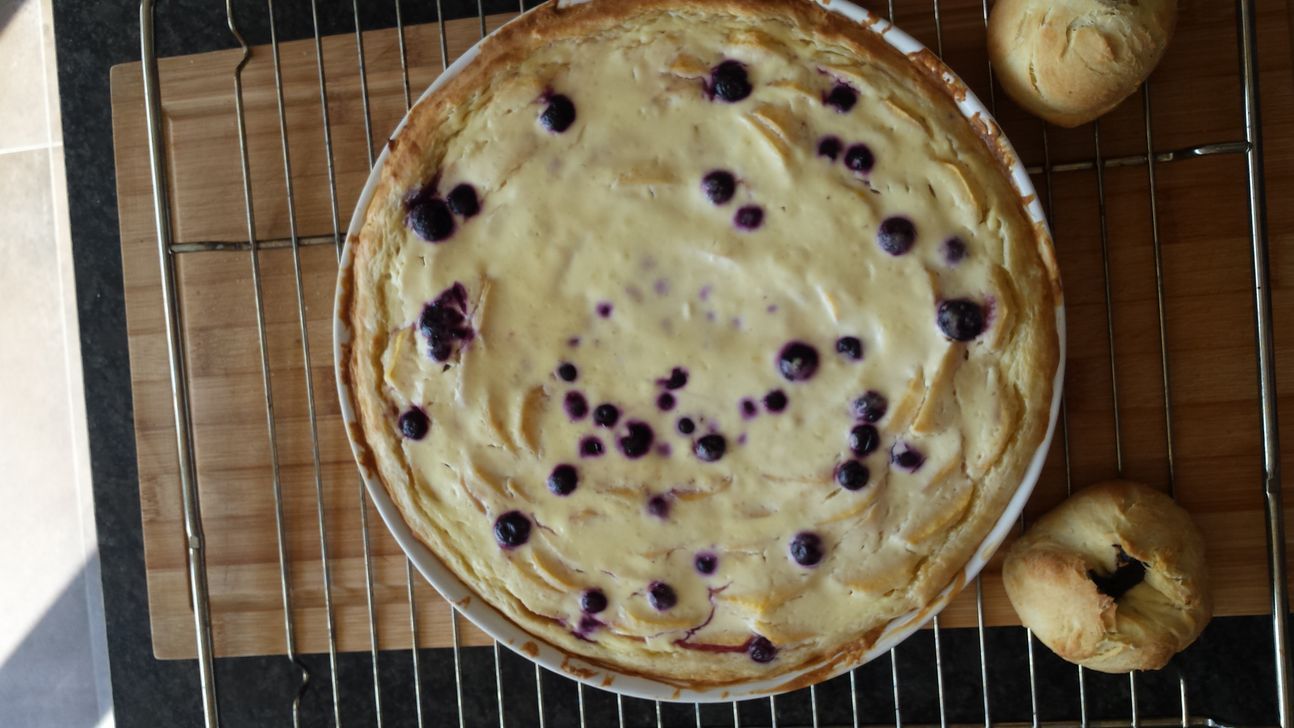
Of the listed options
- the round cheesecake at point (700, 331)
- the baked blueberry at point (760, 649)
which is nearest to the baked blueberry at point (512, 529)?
the round cheesecake at point (700, 331)

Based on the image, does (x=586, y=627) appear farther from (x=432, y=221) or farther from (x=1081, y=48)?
(x=1081, y=48)

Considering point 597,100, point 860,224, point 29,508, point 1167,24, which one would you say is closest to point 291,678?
point 29,508

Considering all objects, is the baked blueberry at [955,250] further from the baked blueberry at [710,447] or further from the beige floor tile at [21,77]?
the beige floor tile at [21,77]

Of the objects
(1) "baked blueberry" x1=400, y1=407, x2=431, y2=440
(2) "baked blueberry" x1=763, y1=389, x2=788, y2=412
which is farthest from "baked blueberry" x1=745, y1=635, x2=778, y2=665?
(1) "baked blueberry" x1=400, y1=407, x2=431, y2=440

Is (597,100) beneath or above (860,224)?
above

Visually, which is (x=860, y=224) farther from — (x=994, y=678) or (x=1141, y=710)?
(x=1141, y=710)

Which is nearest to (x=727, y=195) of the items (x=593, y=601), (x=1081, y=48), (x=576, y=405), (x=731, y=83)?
(x=731, y=83)

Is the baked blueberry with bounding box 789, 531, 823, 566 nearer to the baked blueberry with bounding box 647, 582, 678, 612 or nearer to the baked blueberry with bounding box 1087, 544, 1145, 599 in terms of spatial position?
the baked blueberry with bounding box 647, 582, 678, 612
